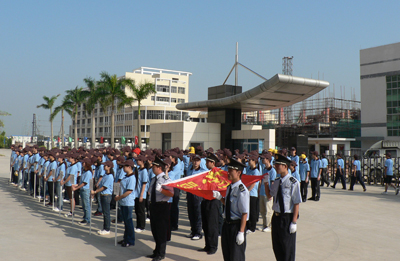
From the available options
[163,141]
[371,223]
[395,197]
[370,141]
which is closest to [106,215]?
[371,223]

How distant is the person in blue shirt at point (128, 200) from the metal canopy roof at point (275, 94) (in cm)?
1561

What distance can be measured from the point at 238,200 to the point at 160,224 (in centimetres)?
217

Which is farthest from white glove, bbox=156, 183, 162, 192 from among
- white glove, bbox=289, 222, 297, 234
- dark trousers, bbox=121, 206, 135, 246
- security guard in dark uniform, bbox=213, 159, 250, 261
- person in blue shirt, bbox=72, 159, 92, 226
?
person in blue shirt, bbox=72, 159, 92, 226

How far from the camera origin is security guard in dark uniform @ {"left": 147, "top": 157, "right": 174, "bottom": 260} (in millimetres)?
6816

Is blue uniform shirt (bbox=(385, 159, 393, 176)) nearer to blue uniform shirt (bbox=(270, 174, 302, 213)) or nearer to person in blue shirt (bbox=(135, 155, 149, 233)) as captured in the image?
person in blue shirt (bbox=(135, 155, 149, 233))

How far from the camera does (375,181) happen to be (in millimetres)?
20969

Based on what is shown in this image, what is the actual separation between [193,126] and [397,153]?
52.5 ft

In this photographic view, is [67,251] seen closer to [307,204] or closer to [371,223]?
[371,223]

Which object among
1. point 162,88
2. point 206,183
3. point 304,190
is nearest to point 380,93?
point 304,190

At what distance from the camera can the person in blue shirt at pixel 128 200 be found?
7.61m

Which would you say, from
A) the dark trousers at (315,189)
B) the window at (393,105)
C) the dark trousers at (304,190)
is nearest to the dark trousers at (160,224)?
the dark trousers at (304,190)

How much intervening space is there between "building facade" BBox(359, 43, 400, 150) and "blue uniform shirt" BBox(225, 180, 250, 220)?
45.2 metres

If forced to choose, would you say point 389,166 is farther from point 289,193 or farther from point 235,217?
point 235,217

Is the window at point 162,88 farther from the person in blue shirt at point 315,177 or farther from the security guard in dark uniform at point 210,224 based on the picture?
the security guard in dark uniform at point 210,224
